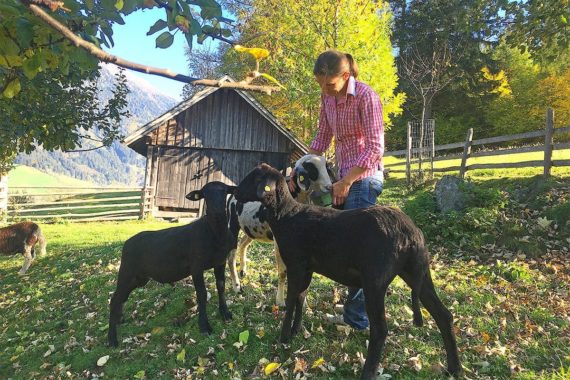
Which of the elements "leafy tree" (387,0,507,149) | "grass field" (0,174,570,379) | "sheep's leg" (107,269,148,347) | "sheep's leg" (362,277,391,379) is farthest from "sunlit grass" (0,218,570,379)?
"leafy tree" (387,0,507,149)

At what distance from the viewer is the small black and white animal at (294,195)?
197 inches

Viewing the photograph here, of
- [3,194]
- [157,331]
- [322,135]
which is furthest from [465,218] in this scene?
[3,194]

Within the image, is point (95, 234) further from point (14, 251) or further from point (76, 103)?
point (76, 103)

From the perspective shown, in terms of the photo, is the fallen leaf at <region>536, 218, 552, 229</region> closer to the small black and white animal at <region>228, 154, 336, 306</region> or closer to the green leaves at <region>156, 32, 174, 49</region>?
the small black and white animal at <region>228, 154, 336, 306</region>

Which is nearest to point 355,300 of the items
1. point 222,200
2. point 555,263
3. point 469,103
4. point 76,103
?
point 222,200

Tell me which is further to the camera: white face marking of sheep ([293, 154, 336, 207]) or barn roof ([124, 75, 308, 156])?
barn roof ([124, 75, 308, 156])

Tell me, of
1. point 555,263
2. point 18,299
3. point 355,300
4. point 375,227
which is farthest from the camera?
point 18,299

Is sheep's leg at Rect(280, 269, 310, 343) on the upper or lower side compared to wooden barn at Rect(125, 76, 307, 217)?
lower

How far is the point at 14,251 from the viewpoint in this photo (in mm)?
12164

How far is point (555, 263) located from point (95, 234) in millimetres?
15939

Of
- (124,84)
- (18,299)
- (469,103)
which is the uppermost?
(469,103)

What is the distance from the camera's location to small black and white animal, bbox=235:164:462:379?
141 inches

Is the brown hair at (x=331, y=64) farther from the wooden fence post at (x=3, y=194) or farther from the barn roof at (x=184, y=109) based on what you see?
the wooden fence post at (x=3, y=194)

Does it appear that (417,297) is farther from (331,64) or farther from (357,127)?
(331,64)
